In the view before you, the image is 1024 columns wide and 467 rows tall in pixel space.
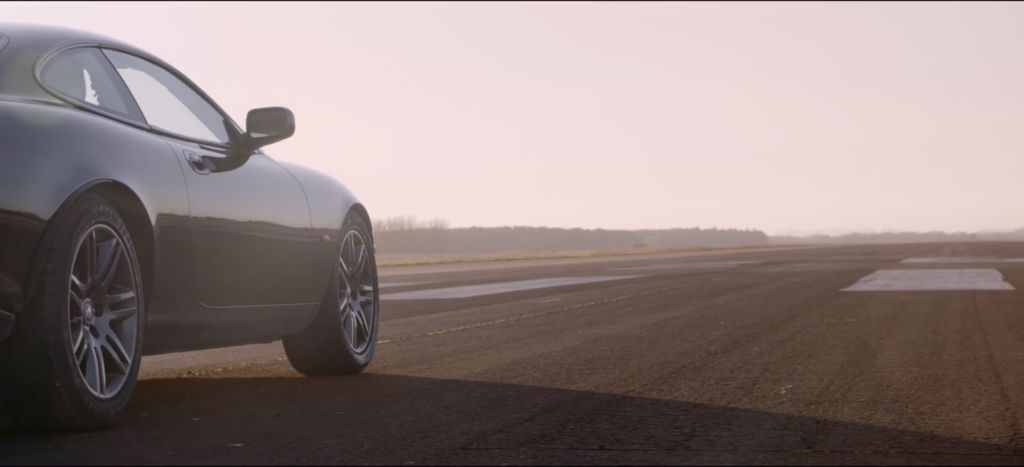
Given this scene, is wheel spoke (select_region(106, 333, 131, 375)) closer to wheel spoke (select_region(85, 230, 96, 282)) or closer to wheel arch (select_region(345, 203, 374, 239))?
wheel spoke (select_region(85, 230, 96, 282))

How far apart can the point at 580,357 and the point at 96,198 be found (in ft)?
12.7

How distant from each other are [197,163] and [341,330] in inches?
60.8

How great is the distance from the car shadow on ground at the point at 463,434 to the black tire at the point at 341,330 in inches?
19.4

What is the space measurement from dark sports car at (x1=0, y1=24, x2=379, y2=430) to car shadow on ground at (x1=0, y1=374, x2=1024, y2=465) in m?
0.30

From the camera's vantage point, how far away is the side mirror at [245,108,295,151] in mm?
5070

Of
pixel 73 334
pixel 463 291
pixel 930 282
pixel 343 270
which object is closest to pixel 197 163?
pixel 73 334

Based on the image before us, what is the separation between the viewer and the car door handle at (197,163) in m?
4.46

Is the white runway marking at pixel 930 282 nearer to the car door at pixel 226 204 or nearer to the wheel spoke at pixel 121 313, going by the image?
the car door at pixel 226 204

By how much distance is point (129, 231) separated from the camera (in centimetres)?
404

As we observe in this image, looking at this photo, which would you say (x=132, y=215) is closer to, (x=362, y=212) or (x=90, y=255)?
(x=90, y=255)

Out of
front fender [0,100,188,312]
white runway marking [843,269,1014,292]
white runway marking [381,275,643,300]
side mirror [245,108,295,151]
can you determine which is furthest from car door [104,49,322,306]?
white runway marking [843,269,1014,292]

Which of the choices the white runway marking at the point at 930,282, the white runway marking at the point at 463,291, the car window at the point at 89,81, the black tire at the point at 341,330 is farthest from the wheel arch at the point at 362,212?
the white runway marking at the point at 930,282

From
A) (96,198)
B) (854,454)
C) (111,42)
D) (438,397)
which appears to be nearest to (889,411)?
(854,454)

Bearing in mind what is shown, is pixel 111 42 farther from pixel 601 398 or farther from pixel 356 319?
pixel 601 398
